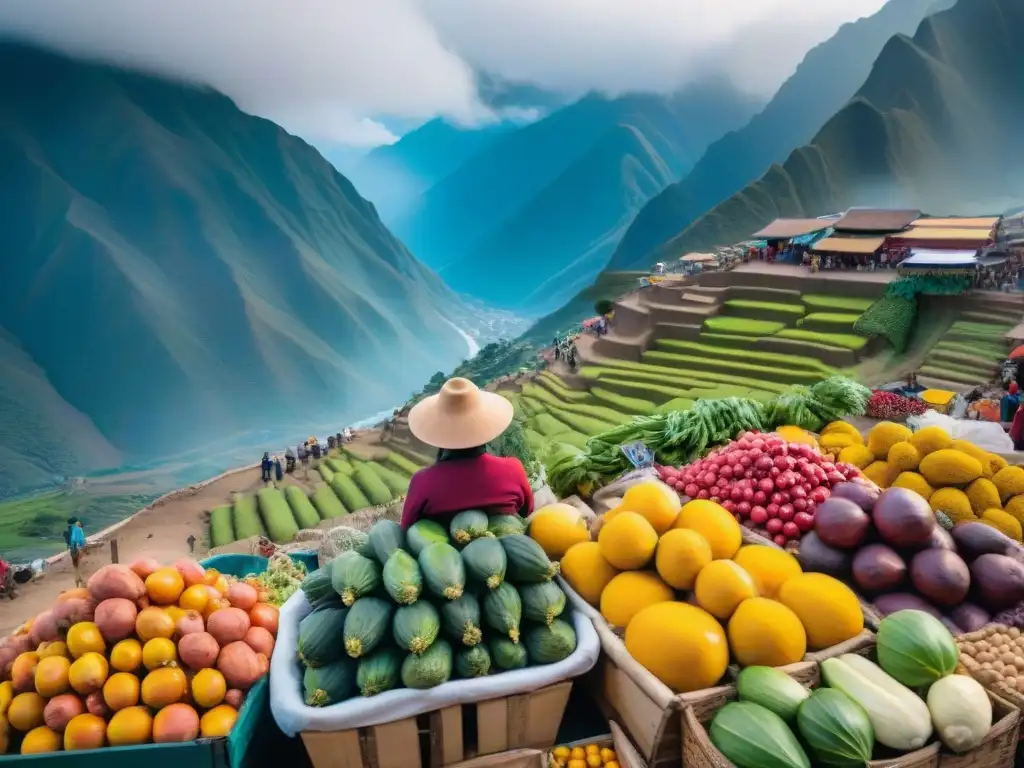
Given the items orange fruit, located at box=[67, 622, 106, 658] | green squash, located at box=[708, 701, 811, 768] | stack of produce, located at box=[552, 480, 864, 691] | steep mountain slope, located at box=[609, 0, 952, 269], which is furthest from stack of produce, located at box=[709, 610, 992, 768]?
steep mountain slope, located at box=[609, 0, 952, 269]

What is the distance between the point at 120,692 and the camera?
1.96 metres

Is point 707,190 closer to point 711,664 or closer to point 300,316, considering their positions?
point 300,316

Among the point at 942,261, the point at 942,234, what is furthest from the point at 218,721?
the point at 942,234

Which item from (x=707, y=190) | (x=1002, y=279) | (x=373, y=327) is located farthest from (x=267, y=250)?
(x=1002, y=279)

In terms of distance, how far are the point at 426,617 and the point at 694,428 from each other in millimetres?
2785

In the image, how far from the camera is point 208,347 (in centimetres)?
4425

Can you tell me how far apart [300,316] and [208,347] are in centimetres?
956

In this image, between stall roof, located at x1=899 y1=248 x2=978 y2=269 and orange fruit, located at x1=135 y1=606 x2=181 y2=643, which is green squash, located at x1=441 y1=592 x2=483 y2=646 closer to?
orange fruit, located at x1=135 y1=606 x2=181 y2=643

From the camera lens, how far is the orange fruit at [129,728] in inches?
75.2

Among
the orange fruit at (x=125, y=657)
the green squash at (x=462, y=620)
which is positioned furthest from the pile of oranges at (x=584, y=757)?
the orange fruit at (x=125, y=657)

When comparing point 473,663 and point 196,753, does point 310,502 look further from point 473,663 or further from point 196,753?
point 473,663

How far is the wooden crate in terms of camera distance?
191 centimetres

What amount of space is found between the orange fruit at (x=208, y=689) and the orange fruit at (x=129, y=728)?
0.15m

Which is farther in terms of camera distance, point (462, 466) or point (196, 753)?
point (462, 466)
